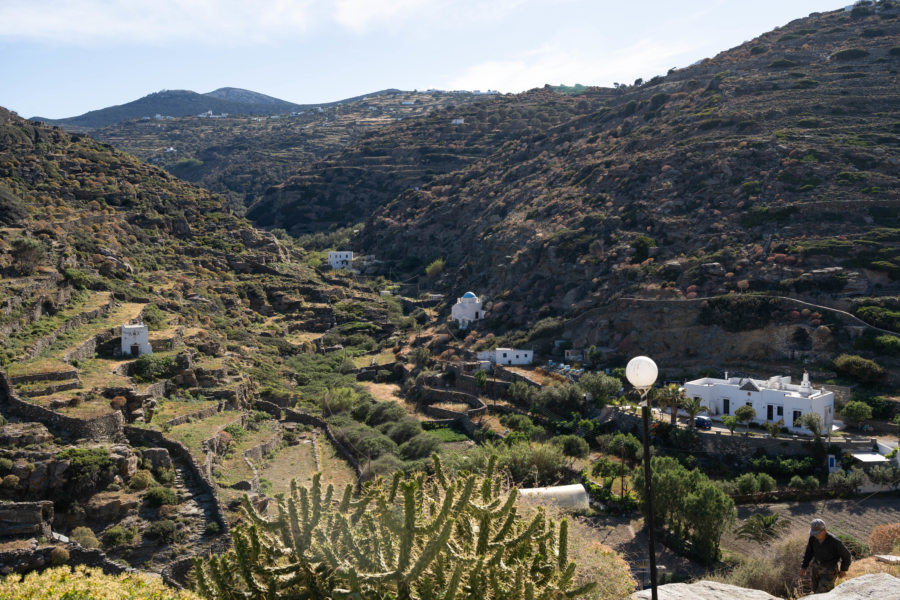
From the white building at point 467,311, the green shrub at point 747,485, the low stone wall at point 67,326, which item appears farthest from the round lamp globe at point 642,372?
the white building at point 467,311

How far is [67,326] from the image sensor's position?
2753 centimetres

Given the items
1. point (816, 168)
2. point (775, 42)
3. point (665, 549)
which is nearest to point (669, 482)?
point (665, 549)

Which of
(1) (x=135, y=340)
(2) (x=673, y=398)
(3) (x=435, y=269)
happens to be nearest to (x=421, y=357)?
(2) (x=673, y=398)

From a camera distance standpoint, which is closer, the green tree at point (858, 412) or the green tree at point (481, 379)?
the green tree at point (858, 412)

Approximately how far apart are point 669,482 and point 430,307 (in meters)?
35.9

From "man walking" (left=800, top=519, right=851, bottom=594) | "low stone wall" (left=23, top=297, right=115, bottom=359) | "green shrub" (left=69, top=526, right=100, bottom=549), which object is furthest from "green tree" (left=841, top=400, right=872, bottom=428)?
"low stone wall" (left=23, top=297, right=115, bottom=359)

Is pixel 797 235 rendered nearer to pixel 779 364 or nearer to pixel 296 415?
pixel 779 364

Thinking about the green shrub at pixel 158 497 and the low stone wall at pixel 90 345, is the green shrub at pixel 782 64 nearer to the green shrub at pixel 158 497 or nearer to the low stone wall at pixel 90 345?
the low stone wall at pixel 90 345

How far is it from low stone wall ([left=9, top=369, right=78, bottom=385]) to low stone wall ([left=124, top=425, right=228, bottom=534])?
3134 millimetres

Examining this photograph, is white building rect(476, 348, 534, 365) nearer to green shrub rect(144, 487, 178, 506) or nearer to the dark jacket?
green shrub rect(144, 487, 178, 506)

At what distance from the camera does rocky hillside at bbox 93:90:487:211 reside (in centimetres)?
10625

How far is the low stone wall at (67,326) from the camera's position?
80.6 feet

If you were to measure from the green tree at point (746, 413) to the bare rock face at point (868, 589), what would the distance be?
2173cm

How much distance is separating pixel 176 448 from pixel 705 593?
17868mm
